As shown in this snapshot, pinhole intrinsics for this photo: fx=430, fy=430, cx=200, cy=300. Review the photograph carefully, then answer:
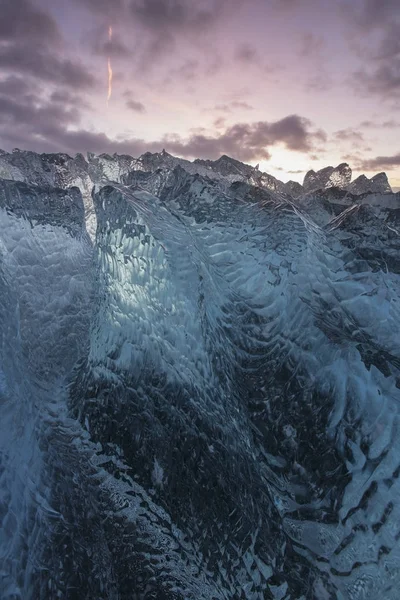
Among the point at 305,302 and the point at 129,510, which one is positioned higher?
the point at 305,302

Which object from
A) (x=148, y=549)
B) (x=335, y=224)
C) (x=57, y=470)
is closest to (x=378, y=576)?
(x=148, y=549)

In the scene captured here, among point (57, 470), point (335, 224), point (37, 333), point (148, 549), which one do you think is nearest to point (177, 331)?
point (57, 470)

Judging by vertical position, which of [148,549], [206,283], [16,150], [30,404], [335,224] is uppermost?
[16,150]

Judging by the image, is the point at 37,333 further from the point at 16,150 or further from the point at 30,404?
the point at 16,150

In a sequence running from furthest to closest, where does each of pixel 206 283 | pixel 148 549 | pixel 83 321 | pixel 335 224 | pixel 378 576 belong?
pixel 83 321, pixel 335 224, pixel 206 283, pixel 148 549, pixel 378 576

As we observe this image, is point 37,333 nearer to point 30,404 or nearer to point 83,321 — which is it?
point 83,321

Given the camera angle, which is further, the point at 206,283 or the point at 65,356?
the point at 65,356

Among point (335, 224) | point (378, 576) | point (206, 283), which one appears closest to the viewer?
point (378, 576)
